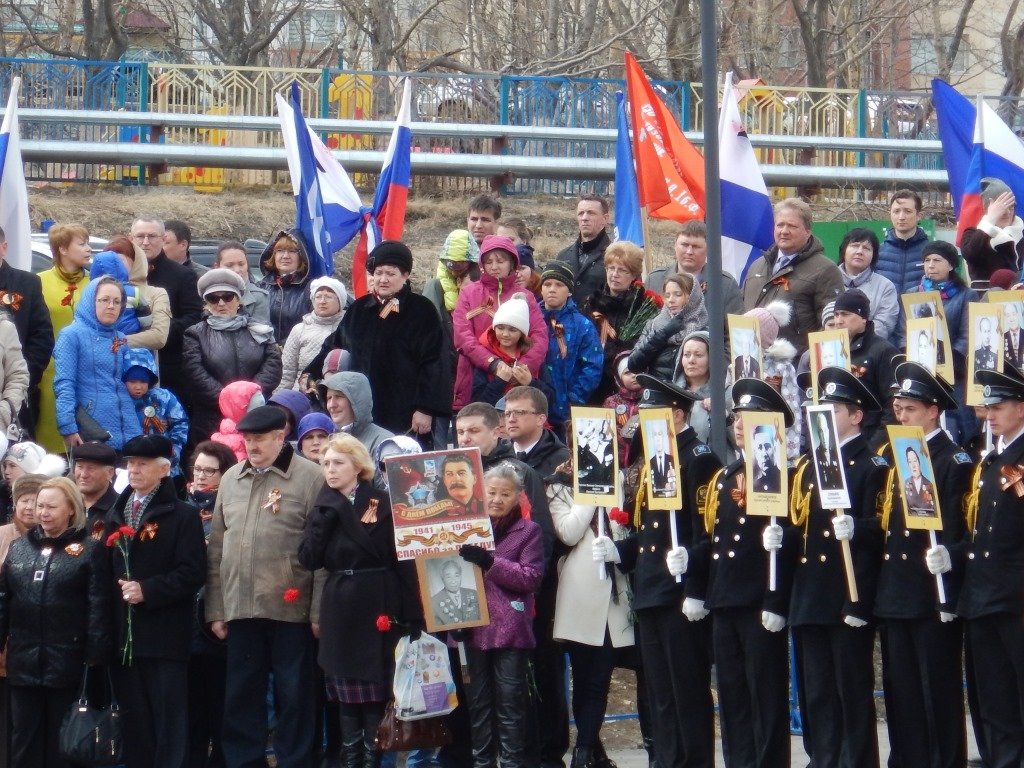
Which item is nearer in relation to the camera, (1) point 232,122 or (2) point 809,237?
(2) point 809,237

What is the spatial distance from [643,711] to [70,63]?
13364mm

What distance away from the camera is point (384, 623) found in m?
8.01

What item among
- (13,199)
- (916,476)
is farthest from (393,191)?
(916,476)

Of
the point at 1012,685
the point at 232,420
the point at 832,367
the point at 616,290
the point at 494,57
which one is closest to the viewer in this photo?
the point at 1012,685

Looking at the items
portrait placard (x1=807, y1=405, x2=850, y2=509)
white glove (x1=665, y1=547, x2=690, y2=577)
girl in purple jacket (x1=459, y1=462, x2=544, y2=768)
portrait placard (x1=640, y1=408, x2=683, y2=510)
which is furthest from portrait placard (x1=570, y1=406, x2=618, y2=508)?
portrait placard (x1=807, y1=405, x2=850, y2=509)

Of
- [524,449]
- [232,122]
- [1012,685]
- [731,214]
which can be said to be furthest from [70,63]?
[1012,685]

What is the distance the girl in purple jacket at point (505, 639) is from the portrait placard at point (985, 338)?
2.24 metres

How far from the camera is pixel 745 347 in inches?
328

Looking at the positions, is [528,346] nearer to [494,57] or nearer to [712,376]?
[712,376]

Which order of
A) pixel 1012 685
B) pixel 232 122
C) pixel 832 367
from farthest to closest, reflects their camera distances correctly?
pixel 232 122 → pixel 832 367 → pixel 1012 685

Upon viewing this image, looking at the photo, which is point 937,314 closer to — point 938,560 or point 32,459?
point 938,560

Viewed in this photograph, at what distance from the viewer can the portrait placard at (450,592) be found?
7922mm

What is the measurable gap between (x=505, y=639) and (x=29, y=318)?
12.4 ft

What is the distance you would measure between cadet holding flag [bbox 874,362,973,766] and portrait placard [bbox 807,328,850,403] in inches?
19.4
